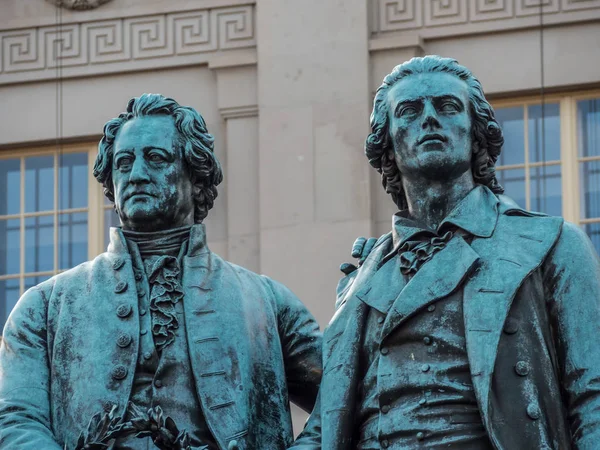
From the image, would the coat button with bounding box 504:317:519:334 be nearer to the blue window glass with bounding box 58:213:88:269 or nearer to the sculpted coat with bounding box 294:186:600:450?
the sculpted coat with bounding box 294:186:600:450

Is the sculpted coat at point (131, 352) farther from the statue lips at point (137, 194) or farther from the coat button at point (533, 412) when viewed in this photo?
the coat button at point (533, 412)

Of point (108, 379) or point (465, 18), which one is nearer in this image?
point (108, 379)

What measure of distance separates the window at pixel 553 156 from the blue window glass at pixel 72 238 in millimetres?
3779

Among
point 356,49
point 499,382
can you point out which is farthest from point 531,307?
point 356,49

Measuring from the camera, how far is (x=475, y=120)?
15.5 m

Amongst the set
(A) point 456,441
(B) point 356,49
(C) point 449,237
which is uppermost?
(B) point 356,49

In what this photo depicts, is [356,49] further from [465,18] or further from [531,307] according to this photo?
[531,307]

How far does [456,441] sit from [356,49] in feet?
40.3

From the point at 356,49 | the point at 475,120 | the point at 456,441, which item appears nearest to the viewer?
the point at 456,441

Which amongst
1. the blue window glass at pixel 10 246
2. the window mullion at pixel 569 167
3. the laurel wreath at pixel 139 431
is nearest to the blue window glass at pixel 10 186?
the blue window glass at pixel 10 246

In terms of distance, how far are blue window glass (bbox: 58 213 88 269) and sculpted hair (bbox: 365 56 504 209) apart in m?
12.0

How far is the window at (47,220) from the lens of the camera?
27469 mm

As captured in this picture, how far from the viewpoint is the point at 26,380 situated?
15727 millimetres

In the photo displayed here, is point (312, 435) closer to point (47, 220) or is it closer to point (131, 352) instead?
point (131, 352)
